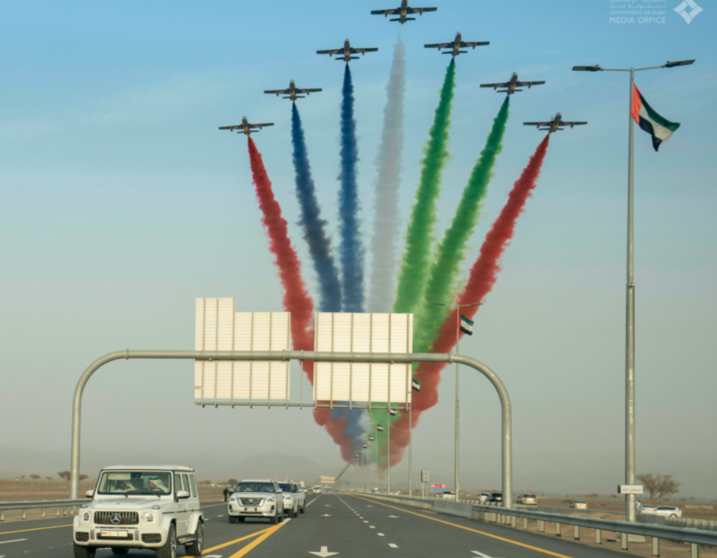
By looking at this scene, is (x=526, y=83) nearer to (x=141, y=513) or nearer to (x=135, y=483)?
(x=135, y=483)

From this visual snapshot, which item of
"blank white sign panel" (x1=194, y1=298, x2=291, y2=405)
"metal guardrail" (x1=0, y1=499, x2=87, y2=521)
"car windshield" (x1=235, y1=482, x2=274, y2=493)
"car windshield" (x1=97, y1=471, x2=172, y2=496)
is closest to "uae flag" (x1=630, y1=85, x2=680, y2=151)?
"blank white sign panel" (x1=194, y1=298, x2=291, y2=405)

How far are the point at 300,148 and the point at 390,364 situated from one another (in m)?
26.4

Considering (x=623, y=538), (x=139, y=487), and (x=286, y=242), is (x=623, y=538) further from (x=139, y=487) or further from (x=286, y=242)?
(x=286, y=242)

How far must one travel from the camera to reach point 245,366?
39781mm

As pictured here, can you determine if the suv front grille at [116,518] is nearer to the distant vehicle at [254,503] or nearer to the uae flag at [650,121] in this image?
the distant vehicle at [254,503]

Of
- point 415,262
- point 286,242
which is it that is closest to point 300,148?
point 286,242

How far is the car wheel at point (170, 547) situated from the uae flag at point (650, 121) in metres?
20.9

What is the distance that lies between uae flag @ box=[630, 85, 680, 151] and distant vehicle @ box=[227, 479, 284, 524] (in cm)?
1994

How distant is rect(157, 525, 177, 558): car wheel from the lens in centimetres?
1575

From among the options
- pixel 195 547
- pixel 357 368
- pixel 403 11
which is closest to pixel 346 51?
pixel 403 11

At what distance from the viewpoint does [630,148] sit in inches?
1137

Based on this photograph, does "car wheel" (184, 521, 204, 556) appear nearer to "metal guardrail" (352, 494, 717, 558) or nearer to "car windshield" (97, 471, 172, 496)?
"car windshield" (97, 471, 172, 496)

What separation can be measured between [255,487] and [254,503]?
1.62 meters

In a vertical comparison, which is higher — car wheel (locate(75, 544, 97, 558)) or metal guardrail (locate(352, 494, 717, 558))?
car wheel (locate(75, 544, 97, 558))
